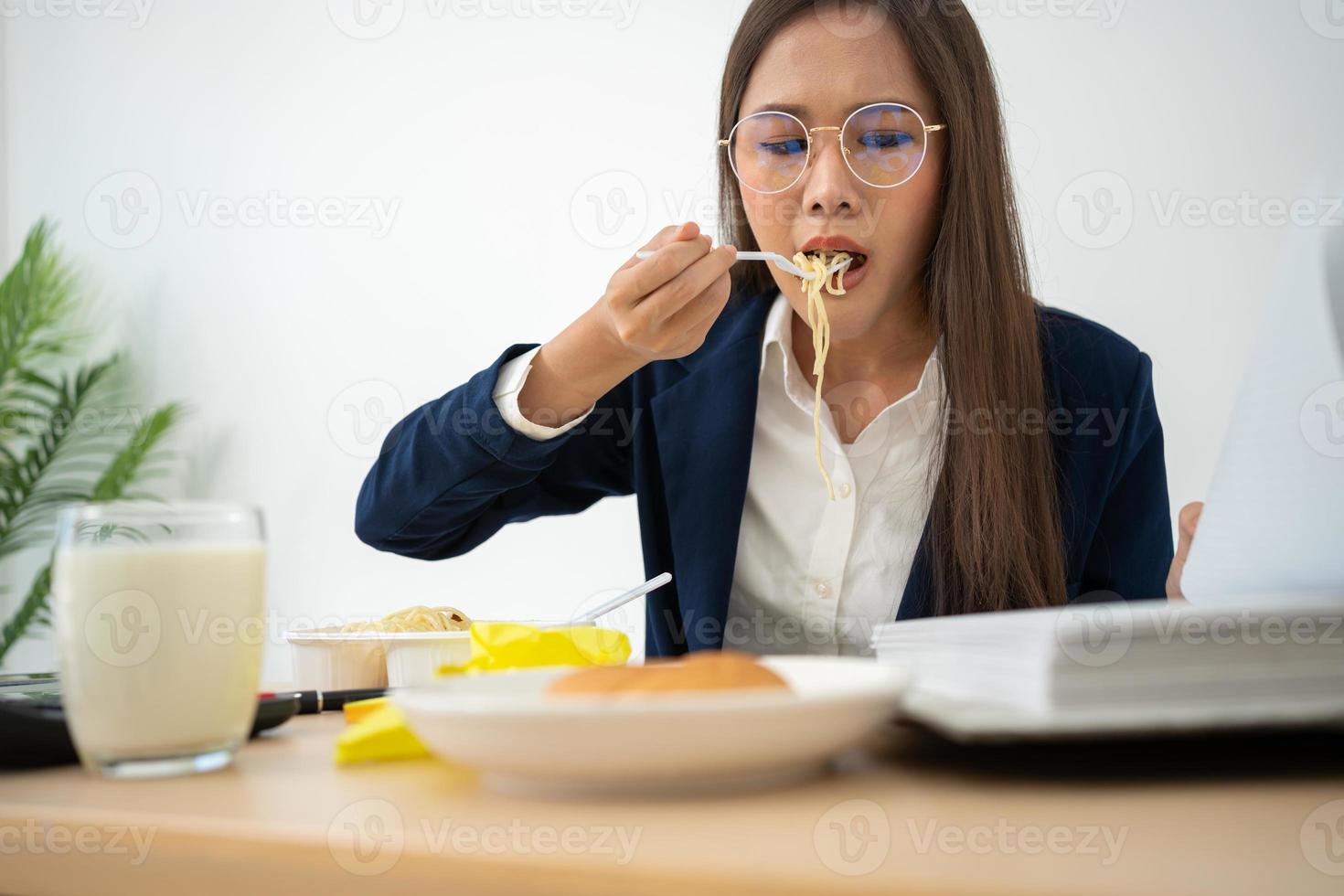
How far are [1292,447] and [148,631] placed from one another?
1.84 feet

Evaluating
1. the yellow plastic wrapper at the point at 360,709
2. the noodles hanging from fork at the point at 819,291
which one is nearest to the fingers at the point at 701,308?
the noodles hanging from fork at the point at 819,291

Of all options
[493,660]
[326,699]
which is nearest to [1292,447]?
[493,660]

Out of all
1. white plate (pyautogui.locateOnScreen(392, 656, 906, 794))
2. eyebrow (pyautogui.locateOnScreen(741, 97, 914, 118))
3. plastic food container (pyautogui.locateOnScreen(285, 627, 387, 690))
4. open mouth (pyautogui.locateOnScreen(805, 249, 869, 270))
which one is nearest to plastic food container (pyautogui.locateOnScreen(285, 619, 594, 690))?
plastic food container (pyautogui.locateOnScreen(285, 627, 387, 690))

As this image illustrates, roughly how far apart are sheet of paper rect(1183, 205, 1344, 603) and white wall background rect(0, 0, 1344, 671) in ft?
8.67

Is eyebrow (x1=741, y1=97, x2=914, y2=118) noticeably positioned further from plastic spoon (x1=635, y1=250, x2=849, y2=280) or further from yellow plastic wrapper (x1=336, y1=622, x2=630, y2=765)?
yellow plastic wrapper (x1=336, y1=622, x2=630, y2=765)

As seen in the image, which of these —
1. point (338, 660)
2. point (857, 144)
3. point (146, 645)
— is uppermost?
point (857, 144)

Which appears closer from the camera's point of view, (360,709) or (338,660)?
(360,709)

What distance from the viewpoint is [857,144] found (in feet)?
4.74

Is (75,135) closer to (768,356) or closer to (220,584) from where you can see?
(768,356)

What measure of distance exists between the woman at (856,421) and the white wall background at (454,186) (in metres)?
1.78

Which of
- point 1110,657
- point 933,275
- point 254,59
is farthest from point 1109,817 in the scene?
point 254,59

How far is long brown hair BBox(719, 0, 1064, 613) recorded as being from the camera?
4.36ft

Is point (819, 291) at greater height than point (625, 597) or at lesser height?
greater

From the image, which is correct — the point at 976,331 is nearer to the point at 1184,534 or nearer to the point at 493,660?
the point at 1184,534
